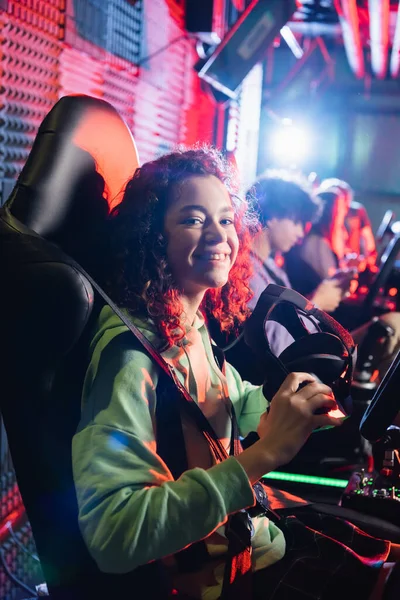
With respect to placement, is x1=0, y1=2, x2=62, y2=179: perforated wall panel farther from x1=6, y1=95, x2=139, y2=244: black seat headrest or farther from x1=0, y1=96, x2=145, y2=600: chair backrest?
x1=0, y1=96, x2=145, y2=600: chair backrest

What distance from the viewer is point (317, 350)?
1140mm

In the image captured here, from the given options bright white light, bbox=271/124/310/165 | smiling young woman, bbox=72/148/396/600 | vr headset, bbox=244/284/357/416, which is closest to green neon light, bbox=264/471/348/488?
smiling young woman, bbox=72/148/396/600

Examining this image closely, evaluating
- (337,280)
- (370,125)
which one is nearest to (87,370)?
(337,280)

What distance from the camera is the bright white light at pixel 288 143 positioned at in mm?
11391

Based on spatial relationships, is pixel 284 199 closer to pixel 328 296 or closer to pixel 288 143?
pixel 328 296

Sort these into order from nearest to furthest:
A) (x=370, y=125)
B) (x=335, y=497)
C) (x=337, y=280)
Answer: (x=335, y=497) < (x=337, y=280) < (x=370, y=125)

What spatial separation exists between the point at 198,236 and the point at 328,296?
2.11 m

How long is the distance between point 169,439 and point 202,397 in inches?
6.3

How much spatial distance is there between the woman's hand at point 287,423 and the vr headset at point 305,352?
0.30 ft

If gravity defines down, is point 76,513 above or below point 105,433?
below

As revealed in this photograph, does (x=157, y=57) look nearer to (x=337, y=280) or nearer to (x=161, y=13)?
(x=161, y=13)

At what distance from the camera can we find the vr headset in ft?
3.61

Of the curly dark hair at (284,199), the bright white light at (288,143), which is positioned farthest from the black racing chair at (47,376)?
the bright white light at (288,143)

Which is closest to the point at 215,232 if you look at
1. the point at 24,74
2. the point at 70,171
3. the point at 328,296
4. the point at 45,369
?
the point at 70,171
